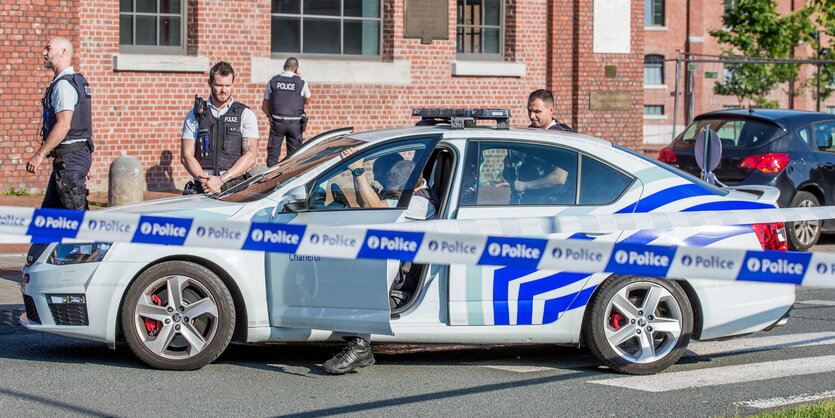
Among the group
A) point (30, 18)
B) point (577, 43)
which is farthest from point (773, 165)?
point (30, 18)

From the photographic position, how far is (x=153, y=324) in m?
6.42

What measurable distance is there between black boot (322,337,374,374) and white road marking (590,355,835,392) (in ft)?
4.53

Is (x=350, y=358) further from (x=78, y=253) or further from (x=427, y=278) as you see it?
(x=78, y=253)

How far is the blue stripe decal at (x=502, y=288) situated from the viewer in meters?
6.41

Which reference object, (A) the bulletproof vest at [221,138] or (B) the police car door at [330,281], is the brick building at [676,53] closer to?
(A) the bulletproof vest at [221,138]

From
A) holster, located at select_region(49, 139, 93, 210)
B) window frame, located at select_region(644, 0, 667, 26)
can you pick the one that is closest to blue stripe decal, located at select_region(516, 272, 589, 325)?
holster, located at select_region(49, 139, 93, 210)

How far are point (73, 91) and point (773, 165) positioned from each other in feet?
26.4

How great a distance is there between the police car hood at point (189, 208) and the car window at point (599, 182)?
2072mm

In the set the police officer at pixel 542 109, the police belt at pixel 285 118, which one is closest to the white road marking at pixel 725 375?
the police officer at pixel 542 109

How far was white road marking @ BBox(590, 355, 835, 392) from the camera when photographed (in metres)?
6.47

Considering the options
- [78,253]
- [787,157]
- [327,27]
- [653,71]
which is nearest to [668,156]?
[787,157]

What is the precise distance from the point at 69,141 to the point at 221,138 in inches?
44.5

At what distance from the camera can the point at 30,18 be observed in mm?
14852

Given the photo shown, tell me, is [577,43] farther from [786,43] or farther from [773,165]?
[786,43]
